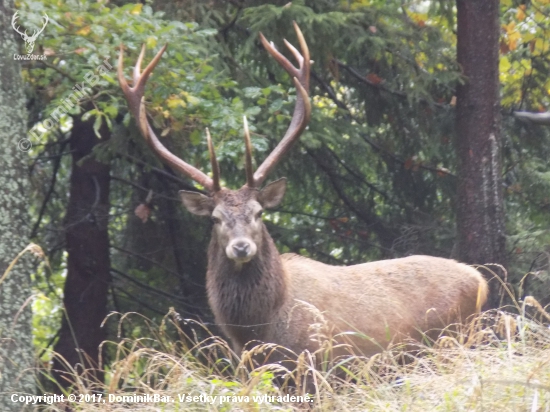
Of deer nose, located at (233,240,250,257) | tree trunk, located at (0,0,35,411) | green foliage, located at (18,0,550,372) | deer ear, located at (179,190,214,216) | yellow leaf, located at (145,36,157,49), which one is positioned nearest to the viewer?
tree trunk, located at (0,0,35,411)

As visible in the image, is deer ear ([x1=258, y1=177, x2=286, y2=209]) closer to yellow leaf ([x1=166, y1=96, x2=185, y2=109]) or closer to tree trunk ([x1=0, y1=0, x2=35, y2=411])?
yellow leaf ([x1=166, y1=96, x2=185, y2=109])

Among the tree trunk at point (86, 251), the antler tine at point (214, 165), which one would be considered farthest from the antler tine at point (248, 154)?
the tree trunk at point (86, 251)

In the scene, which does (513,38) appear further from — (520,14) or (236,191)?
(236,191)

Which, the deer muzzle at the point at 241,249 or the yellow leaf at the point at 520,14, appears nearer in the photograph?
the deer muzzle at the point at 241,249

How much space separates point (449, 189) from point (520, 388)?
6357 mm

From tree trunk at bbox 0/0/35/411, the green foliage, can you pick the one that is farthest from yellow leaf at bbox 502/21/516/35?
tree trunk at bbox 0/0/35/411

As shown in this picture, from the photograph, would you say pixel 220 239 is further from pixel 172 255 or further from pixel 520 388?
pixel 172 255

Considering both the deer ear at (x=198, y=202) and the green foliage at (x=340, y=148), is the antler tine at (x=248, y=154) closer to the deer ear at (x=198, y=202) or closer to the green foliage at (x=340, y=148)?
the deer ear at (x=198, y=202)

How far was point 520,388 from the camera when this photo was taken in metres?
3.93

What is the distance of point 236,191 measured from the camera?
6496 mm

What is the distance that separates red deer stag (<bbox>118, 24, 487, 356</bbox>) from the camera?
245 inches

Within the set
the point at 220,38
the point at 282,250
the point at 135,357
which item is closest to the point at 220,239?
the point at 135,357

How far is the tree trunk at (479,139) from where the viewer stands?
847 cm

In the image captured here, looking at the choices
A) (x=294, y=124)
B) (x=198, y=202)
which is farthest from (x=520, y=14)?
(x=198, y=202)
